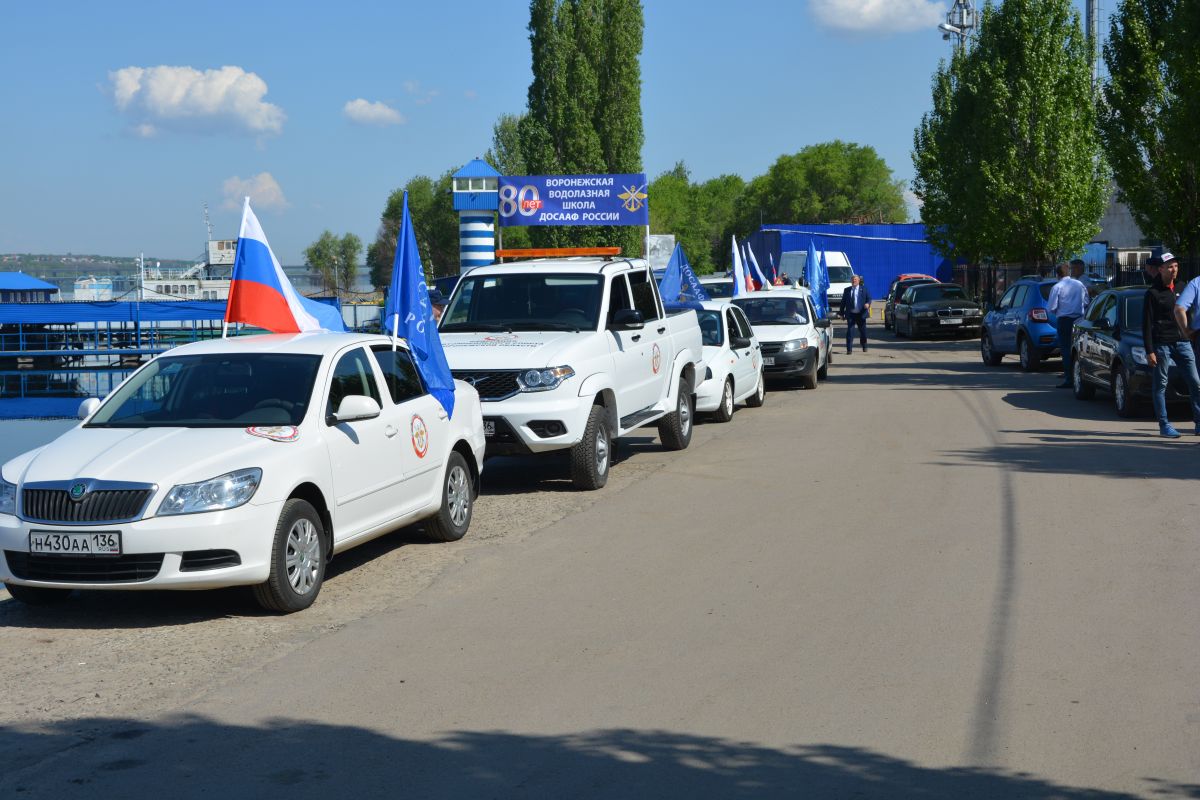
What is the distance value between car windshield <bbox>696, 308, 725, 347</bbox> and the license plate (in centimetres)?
1202

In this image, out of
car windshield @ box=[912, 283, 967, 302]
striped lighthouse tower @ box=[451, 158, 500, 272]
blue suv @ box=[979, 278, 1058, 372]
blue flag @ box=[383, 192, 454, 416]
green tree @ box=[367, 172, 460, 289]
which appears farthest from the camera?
green tree @ box=[367, 172, 460, 289]

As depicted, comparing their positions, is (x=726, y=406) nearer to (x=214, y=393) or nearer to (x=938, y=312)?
(x=214, y=393)

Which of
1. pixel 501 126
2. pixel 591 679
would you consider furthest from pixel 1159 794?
pixel 501 126

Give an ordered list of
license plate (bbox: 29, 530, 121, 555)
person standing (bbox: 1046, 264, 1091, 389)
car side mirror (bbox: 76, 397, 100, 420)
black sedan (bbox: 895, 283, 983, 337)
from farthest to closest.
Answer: black sedan (bbox: 895, 283, 983, 337)
person standing (bbox: 1046, 264, 1091, 389)
car side mirror (bbox: 76, 397, 100, 420)
license plate (bbox: 29, 530, 121, 555)

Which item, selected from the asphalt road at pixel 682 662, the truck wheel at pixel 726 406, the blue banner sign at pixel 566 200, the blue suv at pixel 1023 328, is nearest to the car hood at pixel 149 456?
the asphalt road at pixel 682 662

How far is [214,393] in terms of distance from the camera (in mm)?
8469

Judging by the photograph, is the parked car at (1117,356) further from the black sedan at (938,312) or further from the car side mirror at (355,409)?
the black sedan at (938,312)

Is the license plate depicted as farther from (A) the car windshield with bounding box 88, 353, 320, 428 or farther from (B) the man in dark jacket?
(B) the man in dark jacket

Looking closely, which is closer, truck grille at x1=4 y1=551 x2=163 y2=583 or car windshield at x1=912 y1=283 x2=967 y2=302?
truck grille at x1=4 y1=551 x2=163 y2=583

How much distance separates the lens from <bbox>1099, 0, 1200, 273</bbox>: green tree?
93.4 ft

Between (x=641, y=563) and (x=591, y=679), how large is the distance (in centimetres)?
271

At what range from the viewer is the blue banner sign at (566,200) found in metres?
38.7

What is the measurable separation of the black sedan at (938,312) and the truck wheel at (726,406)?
20997 millimetres

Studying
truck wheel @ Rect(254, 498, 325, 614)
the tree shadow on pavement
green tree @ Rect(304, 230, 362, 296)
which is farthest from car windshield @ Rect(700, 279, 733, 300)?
green tree @ Rect(304, 230, 362, 296)
